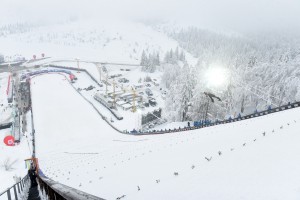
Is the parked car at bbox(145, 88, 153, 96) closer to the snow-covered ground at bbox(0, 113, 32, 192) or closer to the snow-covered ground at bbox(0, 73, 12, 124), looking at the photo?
the snow-covered ground at bbox(0, 73, 12, 124)

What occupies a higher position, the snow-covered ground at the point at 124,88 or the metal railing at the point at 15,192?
the metal railing at the point at 15,192

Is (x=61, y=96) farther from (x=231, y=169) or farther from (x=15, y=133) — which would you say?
(x=231, y=169)

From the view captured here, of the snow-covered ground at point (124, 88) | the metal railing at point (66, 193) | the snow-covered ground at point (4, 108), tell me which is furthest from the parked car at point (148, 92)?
the metal railing at point (66, 193)

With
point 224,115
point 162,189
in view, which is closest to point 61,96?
point 224,115

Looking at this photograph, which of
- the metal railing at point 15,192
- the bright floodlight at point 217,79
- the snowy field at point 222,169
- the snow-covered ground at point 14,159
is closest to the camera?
the snowy field at point 222,169

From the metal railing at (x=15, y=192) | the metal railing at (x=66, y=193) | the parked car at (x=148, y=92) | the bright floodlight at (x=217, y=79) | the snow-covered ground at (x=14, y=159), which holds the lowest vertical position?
the parked car at (x=148, y=92)

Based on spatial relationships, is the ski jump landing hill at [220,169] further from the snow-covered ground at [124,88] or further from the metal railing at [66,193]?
the snow-covered ground at [124,88]

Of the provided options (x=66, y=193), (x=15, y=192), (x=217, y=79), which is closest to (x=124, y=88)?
(x=217, y=79)

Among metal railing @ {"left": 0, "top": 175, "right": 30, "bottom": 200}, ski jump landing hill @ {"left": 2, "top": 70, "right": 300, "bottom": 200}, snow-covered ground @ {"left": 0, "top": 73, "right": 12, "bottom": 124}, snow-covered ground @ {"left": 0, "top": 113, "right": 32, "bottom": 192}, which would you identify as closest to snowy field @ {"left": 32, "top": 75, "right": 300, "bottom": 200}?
ski jump landing hill @ {"left": 2, "top": 70, "right": 300, "bottom": 200}

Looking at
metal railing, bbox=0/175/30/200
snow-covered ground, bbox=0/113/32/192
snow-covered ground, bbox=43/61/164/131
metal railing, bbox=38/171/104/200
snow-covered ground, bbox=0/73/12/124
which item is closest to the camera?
metal railing, bbox=38/171/104/200

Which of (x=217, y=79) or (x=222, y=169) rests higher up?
(x=222, y=169)

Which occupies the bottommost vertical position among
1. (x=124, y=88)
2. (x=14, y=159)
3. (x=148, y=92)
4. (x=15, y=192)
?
(x=148, y=92)

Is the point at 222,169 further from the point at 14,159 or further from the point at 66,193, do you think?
the point at 14,159
